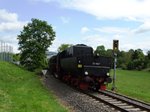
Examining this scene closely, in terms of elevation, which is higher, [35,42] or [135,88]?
[35,42]

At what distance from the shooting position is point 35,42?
208 ft

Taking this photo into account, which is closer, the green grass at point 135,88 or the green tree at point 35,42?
the green grass at point 135,88

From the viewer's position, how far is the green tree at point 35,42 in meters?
63.3

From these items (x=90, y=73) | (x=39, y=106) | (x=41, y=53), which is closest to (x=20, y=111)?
(x=39, y=106)

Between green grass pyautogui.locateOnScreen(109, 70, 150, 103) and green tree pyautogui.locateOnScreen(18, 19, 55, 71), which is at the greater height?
green tree pyautogui.locateOnScreen(18, 19, 55, 71)

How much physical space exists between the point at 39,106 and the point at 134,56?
399 feet

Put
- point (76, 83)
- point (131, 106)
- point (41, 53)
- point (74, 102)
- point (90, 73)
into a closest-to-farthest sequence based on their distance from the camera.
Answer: point (131, 106), point (74, 102), point (90, 73), point (76, 83), point (41, 53)

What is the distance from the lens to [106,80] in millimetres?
23938

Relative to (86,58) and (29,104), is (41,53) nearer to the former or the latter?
(86,58)

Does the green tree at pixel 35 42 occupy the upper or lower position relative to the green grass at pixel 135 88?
upper

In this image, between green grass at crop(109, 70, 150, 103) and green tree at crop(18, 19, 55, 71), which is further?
green tree at crop(18, 19, 55, 71)

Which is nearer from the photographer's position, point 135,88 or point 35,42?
point 135,88

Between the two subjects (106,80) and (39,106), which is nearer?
(39,106)

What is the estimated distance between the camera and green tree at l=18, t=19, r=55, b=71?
208ft
